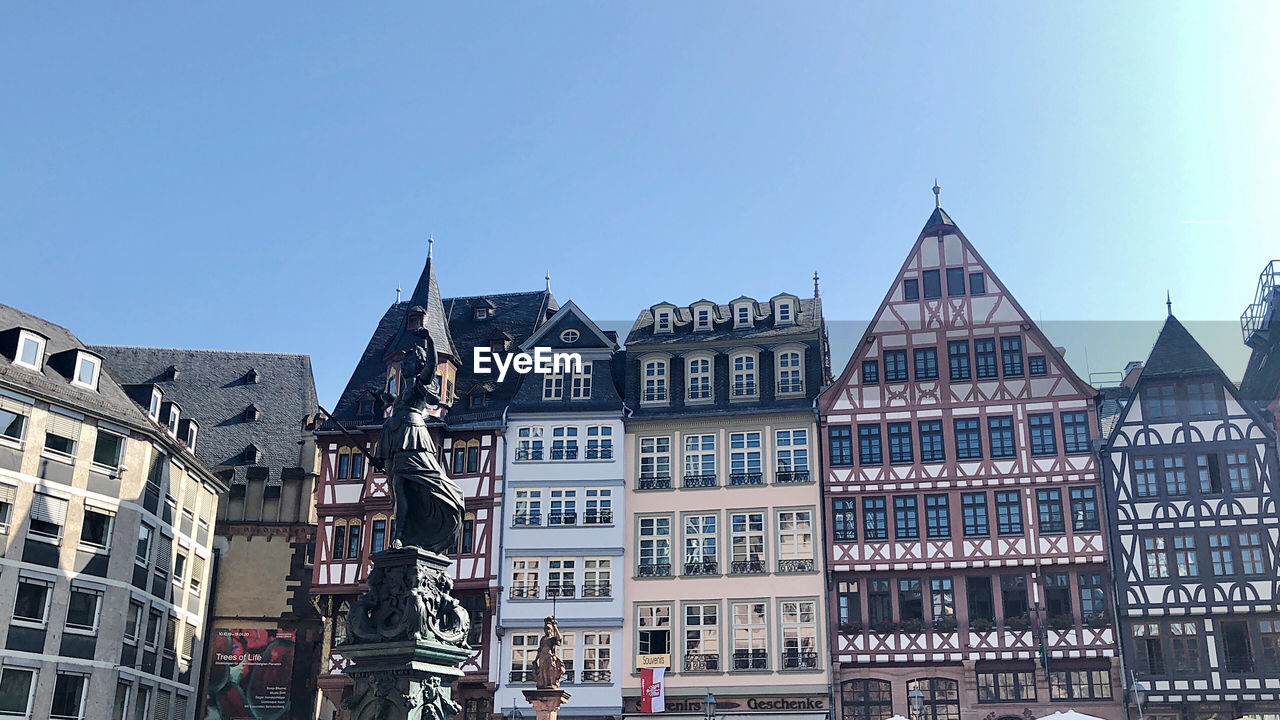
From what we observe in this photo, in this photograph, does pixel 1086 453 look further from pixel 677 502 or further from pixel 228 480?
pixel 228 480

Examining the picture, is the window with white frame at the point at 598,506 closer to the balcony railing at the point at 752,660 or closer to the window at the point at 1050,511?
the balcony railing at the point at 752,660

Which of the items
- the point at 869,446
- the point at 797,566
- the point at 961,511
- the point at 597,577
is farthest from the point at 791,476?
the point at 597,577

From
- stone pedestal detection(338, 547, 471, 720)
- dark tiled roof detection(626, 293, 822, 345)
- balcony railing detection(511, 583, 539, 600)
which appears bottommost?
stone pedestal detection(338, 547, 471, 720)

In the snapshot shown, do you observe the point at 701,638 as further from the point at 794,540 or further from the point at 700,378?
the point at 700,378

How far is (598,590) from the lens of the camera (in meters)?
40.7

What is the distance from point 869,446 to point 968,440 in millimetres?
2955

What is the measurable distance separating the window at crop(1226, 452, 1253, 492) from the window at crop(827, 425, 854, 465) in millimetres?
10714

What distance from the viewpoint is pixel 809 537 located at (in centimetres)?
4009

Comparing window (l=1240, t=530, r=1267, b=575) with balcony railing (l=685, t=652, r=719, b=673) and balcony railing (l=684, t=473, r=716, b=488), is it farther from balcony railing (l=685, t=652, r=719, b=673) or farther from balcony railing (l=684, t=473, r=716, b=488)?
balcony railing (l=684, t=473, r=716, b=488)

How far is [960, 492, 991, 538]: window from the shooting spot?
127 feet

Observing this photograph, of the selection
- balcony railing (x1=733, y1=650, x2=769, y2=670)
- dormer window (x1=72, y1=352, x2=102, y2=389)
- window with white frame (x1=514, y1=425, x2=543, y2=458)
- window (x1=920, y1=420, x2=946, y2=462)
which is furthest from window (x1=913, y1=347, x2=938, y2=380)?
dormer window (x1=72, y1=352, x2=102, y2=389)

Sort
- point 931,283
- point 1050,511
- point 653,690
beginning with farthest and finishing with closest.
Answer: point 931,283 → point 653,690 → point 1050,511

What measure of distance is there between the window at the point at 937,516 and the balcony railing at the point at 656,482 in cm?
800

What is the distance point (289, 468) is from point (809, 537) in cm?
1810
